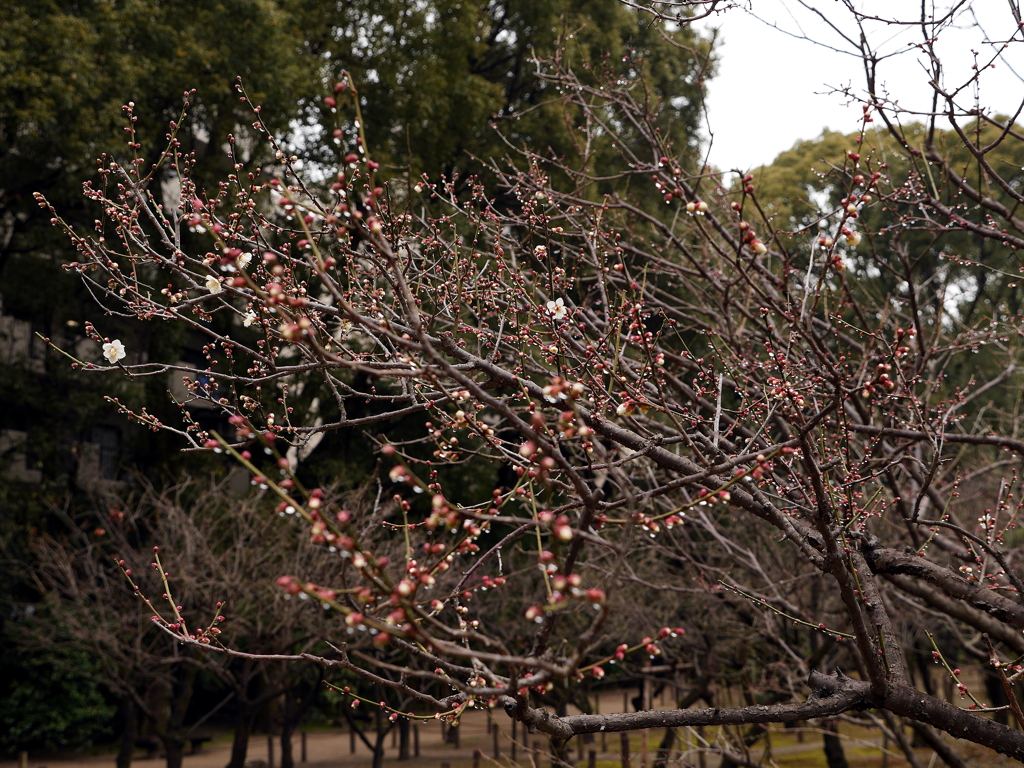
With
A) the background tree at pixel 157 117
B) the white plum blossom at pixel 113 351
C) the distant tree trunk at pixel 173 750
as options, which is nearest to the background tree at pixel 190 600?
the distant tree trunk at pixel 173 750

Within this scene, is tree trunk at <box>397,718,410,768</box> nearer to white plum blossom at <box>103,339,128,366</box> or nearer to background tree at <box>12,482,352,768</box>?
background tree at <box>12,482,352,768</box>

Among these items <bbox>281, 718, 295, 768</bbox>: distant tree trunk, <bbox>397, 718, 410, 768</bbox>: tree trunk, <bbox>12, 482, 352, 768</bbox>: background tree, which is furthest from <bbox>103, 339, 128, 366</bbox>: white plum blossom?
<bbox>397, 718, 410, 768</bbox>: tree trunk

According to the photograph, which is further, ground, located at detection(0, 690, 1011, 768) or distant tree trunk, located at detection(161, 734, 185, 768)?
ground, located at detection(0, 690, 1011, 768)

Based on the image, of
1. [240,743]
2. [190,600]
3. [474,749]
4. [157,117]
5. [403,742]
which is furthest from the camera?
[403,742]

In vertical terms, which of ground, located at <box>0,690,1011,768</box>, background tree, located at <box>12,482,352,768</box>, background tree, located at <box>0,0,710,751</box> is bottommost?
ground, located at <box>0,690,1011,768</box>

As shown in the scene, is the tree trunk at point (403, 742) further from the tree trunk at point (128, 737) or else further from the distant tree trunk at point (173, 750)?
the distant tree trunk at point (173, 750)

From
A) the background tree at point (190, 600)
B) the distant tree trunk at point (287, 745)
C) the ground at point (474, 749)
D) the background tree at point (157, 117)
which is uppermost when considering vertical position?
the background tree at point (157, 117)

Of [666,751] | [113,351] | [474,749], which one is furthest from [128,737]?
[113,351]

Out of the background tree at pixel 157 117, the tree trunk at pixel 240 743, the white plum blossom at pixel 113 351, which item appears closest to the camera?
the white plum blossom at pixel 113 351

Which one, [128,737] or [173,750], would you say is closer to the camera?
[173,750]

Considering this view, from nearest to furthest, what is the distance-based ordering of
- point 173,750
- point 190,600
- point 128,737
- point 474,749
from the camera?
point 190,600 < point 173,750 < point 128,737 < point 474,749

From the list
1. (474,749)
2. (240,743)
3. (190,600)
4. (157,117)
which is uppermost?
(157,117)

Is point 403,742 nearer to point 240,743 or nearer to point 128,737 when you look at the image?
point 240,743

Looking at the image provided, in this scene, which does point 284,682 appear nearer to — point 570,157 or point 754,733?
point 754,733
